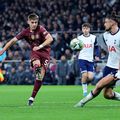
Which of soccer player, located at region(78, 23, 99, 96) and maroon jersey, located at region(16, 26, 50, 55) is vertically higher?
maroon jersey, located at region(16, 26, 50, 55)

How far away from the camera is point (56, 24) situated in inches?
1271

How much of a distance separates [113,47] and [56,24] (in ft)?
61.3

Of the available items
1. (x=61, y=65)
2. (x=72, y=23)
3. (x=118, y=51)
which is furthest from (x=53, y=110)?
(x=72, y=23)

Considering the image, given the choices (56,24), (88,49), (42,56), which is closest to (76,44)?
(88,49)

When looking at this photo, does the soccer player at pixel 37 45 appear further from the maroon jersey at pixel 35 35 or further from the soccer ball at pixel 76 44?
the soccer ball at pixel 76 44

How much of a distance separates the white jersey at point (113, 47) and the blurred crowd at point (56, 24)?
14687 millimetres

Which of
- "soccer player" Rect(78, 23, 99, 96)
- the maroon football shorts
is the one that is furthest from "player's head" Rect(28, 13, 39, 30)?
"soccer player" Rect(78, 23, 99, 96)

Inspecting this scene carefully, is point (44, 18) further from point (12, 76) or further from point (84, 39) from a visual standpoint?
point (84, 39)

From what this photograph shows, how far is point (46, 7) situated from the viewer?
1390 inches

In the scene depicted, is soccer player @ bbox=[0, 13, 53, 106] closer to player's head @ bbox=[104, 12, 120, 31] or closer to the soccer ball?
player's head @ bbox=[104, 12, 120, 31]

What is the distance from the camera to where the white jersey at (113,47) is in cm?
1366

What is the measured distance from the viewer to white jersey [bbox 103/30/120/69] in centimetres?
1366

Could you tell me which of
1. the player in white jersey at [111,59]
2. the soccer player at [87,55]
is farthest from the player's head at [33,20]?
the soccer player at [87,55]

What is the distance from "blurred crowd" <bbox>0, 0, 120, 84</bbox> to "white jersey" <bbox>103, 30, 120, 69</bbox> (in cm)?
1469
